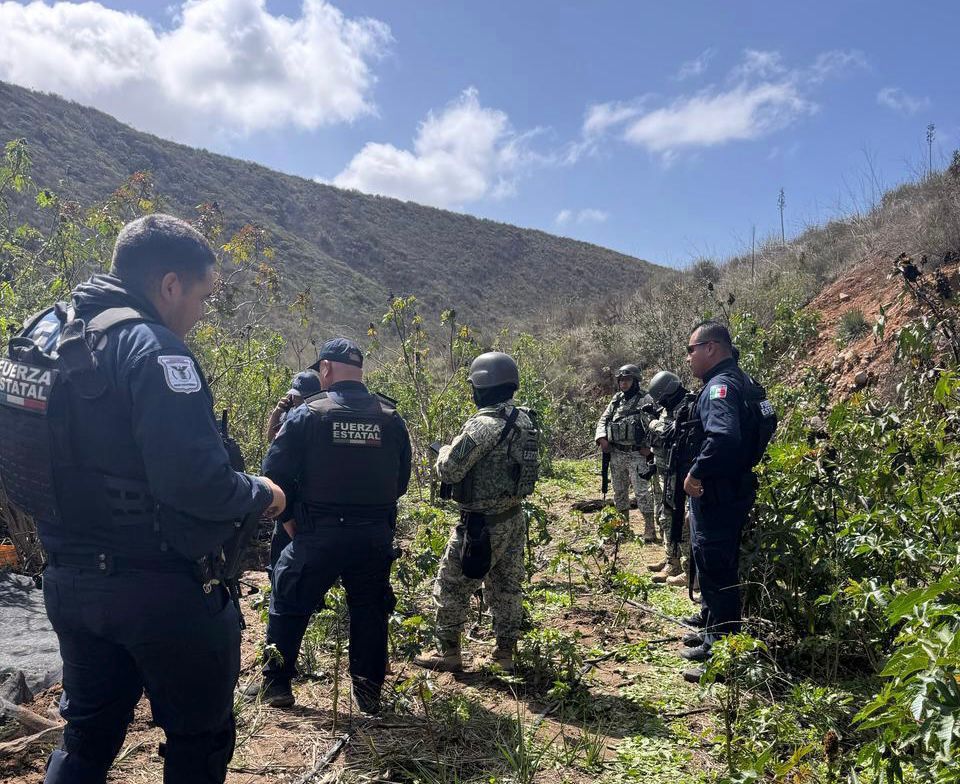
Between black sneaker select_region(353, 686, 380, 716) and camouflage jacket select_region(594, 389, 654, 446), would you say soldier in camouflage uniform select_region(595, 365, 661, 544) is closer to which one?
camouflage jacket select_region(594, 389, 654, 446)

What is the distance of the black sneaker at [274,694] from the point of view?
332 cm

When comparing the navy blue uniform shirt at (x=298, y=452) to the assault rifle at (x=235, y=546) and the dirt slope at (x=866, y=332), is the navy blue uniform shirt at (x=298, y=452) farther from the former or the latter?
the dirt slope at (x=866, y=332)

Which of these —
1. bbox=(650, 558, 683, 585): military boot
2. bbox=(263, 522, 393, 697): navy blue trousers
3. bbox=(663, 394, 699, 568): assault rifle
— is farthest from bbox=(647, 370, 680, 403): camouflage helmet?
bbox=(263, 522, 393, 697): navy blue trousers

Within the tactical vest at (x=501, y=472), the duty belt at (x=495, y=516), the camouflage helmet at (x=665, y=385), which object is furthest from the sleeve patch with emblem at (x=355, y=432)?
the camouflage helmet at (x=665, y=385)

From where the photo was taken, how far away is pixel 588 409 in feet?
44.2

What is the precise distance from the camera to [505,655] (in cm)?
379

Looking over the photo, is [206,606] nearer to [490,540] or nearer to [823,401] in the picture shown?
[490,540]

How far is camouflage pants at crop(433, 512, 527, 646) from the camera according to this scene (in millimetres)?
3688

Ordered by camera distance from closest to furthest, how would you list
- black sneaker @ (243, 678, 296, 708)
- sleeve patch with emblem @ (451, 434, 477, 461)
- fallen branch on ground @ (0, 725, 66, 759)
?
fallen branch on ground @ (0, 725, 66, 759)
black sneaker @ (243, 678, 296, 708)
sleeve patch with emblem @ (451, 434, 477, 461)

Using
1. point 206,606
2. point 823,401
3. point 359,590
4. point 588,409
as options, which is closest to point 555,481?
point 588,409

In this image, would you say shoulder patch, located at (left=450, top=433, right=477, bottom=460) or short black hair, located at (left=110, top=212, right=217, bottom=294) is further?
shoulder patch, located at (left=450, top=433, right=477, bottom=460)

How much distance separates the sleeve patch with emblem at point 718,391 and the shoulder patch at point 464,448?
136 centimetres

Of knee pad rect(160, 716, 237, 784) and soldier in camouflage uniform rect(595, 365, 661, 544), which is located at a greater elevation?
soldier in camouflage uniform rect(595, 365, 661, 544)

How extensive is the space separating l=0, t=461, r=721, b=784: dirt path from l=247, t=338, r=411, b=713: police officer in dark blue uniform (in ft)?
0.53
